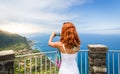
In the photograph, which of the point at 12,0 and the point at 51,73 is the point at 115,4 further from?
the point at 51,73

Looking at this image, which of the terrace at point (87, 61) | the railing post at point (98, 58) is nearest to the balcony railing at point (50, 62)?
the terrace at point (87, 61)

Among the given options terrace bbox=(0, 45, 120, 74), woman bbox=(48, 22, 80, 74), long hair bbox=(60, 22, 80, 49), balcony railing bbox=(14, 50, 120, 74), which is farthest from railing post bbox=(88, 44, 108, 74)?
long hair bbox=(60, 22, 80, 49)

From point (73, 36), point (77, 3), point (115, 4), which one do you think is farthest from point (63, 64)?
point (77, 3)

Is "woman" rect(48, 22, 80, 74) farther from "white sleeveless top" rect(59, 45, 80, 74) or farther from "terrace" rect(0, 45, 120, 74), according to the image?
"terrace" rect(0, 45, 120, 74)

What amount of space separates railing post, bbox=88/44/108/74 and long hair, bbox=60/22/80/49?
8.14ft

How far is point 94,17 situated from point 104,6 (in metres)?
4.22

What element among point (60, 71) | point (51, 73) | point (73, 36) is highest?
point (73, 36)

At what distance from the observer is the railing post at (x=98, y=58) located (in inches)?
246

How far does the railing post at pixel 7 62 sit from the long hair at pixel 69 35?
1.92 meters

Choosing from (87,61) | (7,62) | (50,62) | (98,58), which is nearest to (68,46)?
(7,62)

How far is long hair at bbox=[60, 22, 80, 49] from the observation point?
3783 millimetres

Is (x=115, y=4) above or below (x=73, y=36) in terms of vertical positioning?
above

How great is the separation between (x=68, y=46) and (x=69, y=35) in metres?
0.17

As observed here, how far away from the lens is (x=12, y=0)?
49406mm
